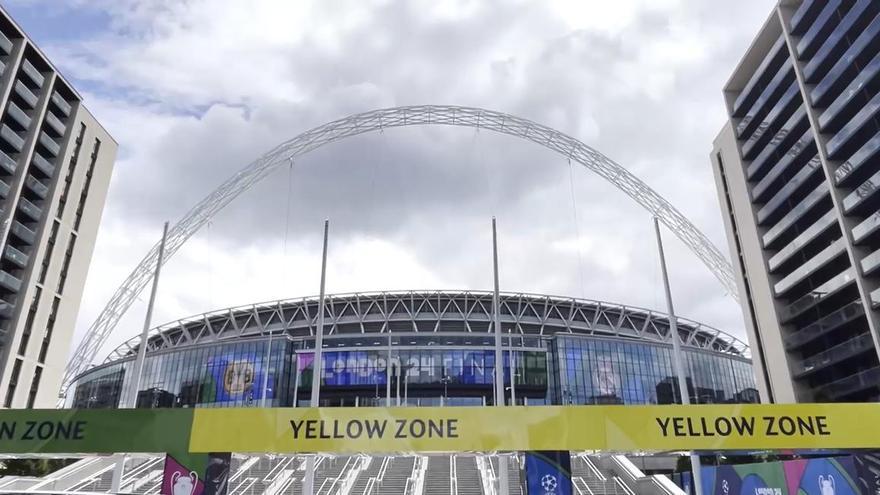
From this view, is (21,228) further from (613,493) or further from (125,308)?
(613,493)

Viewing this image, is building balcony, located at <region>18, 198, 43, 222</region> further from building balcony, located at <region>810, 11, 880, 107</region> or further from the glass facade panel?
building balcony, located at <region>810, 11, 880, 107</region>

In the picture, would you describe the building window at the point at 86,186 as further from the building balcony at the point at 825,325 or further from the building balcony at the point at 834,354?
the building balcony at the point at 834,354

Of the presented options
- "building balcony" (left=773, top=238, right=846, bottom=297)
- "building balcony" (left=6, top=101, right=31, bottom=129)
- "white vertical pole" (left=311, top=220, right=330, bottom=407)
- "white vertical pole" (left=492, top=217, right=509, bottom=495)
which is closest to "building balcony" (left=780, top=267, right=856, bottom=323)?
"building balcony" (left=773, top=238, right=846, bottom=297)

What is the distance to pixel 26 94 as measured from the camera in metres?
72.9

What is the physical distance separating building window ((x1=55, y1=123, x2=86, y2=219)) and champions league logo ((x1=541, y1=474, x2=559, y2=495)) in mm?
74925

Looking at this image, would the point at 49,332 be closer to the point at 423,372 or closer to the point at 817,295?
the point at 423,372

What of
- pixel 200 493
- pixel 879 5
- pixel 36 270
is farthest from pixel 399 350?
pixel 200 493

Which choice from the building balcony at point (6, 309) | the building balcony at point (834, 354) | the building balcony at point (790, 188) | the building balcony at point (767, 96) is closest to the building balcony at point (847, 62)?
the building balcony at point (767, 96)

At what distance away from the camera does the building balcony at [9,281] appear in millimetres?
67688

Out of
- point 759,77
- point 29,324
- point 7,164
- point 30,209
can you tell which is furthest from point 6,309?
point 759,77

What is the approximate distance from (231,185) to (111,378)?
184 ft

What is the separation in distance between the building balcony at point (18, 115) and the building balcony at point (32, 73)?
3.82m

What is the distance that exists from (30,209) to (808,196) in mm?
82622

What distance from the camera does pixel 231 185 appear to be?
68.6 metres
